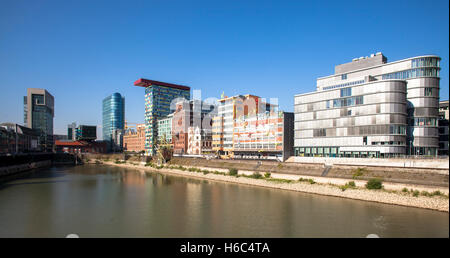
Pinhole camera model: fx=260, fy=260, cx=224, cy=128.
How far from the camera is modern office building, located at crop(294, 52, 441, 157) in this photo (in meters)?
60.1

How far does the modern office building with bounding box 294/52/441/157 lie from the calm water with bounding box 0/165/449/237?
924 inches

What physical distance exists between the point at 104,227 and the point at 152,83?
520 feet

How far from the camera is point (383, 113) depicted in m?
60.7

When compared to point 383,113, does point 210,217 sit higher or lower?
lower

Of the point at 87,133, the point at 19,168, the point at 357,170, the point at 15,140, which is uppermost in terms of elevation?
the point at 87,133

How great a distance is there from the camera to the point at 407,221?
3288 cm

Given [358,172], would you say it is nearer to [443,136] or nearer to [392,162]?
[392,162]

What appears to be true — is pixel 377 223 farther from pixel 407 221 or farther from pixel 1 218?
pixel 1 218

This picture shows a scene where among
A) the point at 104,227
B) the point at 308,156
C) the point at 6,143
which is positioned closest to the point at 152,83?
the point at 6,143

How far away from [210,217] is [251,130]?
6745cm

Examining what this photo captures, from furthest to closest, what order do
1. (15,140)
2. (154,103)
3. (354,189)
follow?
(154,103) → (15,140) → (354,189)

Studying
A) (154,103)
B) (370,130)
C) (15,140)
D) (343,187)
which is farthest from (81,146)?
(370,130)

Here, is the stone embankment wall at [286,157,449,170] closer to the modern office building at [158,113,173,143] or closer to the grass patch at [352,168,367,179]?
the grass patch at [352,168,367,179]
